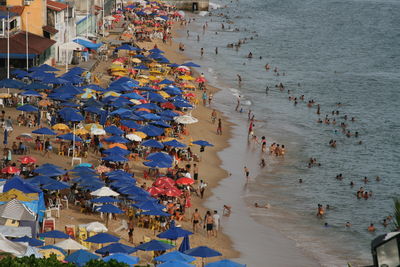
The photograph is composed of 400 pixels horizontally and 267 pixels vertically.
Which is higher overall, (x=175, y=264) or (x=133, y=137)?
(x=175, y=264)

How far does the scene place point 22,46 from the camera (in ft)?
148

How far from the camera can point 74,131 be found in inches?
1289

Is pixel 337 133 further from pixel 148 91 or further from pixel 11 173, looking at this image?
pixel 11 173

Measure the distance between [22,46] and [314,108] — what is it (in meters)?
22.6

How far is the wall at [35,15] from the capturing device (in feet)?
158

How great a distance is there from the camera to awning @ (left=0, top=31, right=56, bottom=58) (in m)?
44.4

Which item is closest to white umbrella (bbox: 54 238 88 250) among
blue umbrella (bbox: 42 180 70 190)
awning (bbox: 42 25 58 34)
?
blue umbrella (bbox: 42 180 70 190)

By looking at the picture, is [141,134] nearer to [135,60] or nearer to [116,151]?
[116,151]

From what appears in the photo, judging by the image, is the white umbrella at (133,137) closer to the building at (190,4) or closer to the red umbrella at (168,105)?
the red umbrella at (168,105)

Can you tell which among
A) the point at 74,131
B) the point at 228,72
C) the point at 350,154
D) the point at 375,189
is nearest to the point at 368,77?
the point at 228,72

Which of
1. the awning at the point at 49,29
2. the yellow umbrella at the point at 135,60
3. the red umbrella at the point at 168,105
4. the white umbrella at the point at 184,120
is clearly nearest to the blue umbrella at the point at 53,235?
the white umbrella at the point at 184,120

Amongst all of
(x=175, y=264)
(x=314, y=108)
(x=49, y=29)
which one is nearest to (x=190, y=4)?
(x=314, y=108)

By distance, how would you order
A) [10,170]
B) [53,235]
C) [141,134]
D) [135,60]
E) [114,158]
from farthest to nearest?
[135,60]
[141,134]
[114,158]
[10,170]
[53,235]

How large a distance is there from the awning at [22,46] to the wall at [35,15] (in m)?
1.41
